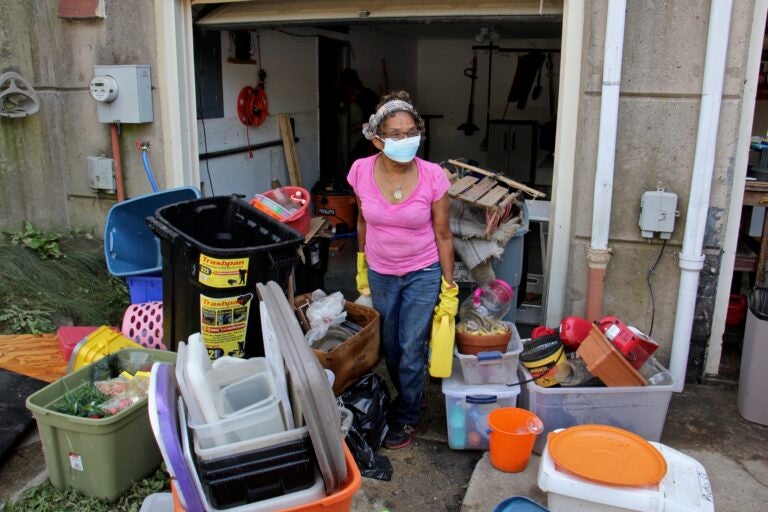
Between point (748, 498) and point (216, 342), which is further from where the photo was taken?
point (216, 342)

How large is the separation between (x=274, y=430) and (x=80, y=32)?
4.25 meters

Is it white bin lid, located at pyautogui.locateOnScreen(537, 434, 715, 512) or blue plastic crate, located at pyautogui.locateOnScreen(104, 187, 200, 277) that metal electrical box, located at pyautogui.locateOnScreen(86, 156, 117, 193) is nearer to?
blue plastic crate, located at pyautogui.locateOnScreen(104, 187, 200, 277)

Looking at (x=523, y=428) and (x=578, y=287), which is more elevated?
(x=578, y=287)

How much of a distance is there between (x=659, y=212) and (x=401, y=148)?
1.70m

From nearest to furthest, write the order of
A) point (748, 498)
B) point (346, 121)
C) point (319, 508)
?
point (319, 508) < point (748, 498) < point (346, 121)

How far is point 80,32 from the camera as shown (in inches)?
205

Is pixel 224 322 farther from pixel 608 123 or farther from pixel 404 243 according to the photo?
pixel 608 123

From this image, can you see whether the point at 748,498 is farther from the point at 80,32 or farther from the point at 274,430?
the point at 80,32

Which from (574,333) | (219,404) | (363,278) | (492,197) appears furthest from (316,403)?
(492,197)

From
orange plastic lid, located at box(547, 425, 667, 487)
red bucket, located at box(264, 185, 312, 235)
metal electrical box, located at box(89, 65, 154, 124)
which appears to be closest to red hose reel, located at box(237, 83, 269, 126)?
metal electrical box, located at box(89, 65, 154, 124)

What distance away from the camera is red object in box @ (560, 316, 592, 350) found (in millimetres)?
3781

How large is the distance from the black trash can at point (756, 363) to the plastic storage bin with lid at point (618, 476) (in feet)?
3.93

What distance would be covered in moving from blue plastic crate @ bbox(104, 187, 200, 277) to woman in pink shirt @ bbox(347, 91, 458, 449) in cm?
176

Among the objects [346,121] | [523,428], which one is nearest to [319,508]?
[523,428]
